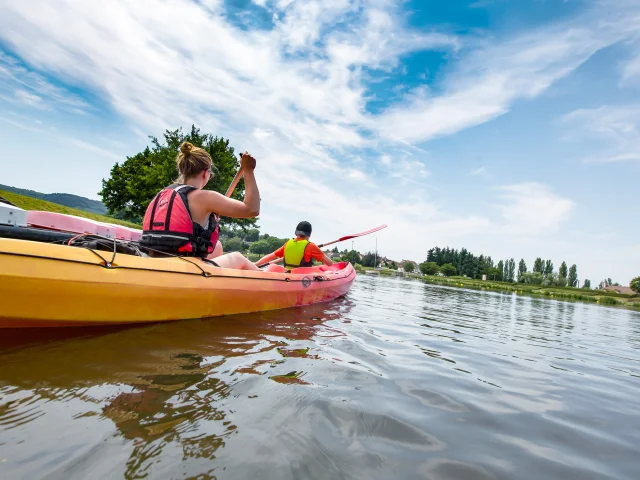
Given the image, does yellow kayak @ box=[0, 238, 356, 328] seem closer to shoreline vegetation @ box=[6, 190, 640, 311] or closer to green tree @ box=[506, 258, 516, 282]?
shoreline vegetation @ box=[6, 190, 640, 311]

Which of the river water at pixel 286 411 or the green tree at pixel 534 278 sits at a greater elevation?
the green tree at pixel 534 278

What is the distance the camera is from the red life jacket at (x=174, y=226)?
3791 mm

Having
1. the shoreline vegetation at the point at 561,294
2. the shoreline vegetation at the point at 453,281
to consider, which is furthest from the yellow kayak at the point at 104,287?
the shoreline vegetation at the point at 561,294

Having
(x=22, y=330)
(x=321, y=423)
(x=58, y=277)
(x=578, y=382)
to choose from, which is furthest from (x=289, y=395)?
(x=578, y=382)

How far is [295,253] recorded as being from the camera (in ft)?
25.2

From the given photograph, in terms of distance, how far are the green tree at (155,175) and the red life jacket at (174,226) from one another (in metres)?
20.0

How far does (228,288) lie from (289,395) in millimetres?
2434

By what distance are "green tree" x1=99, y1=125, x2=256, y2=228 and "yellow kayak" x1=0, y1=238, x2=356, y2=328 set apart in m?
20.2

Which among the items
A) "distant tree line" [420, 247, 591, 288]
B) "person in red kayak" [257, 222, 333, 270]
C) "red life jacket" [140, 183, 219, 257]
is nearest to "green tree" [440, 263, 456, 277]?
"distant tree line" [420, 247, 591, 288]

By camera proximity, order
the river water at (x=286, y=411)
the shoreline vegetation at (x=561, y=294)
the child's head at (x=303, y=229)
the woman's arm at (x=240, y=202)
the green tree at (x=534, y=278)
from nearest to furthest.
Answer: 1. the river water at (x=286, y=411)
2. the woman's arm at (x=240, y=202)
3. the child's head at (x=303, y=229)
4. the shoreline vegetation at (x=561, y=294)
5. the green tree at (x=534, y=278)

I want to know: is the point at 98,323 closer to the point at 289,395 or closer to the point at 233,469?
the point at 289,395

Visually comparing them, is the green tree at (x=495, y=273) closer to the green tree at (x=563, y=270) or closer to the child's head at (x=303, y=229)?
the green tree at (x=563, y=270)

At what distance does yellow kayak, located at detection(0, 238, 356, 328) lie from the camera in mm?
2674

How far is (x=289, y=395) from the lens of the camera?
7.03 ft
